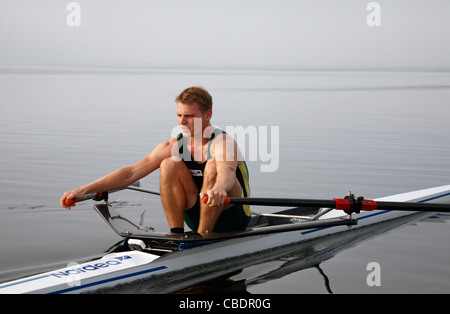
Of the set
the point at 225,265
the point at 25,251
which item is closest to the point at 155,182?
the point at 25,251

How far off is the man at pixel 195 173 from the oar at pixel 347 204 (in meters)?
0.33

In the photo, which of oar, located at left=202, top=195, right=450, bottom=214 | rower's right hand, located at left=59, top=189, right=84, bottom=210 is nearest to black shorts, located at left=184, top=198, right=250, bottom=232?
oar, located at left=202, top=195, right=450, bottom=214

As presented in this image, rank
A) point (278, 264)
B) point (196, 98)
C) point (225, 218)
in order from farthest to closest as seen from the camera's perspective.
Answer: point (278, 264) < point (225, 218) < point (196, 98)

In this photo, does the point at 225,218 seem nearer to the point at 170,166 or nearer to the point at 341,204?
the point at 170,166

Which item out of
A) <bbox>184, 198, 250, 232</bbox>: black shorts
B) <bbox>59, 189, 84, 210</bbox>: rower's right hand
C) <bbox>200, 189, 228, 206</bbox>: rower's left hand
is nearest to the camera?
<bbox>200, 189, 228, 206</bbox>: rower's left hand

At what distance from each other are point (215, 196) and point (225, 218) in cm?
74

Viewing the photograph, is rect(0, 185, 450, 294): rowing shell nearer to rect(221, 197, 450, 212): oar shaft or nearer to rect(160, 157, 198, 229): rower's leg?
rect(160, 157, 198, 229): rower's leg

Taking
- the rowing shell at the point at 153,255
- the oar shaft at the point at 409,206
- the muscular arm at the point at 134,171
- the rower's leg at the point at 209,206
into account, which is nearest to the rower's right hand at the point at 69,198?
the muscular arm at the point at 134,171

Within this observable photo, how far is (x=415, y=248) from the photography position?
7117 mm

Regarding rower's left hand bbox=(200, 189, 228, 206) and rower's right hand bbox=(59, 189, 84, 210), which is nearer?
rower's left hand bbox=(200, 189, 228, 206)

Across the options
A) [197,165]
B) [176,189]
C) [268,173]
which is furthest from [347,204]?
[268,173]

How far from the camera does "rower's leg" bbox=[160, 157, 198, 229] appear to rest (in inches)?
227

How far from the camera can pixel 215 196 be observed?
5234mm

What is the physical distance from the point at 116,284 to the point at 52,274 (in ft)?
1.71
